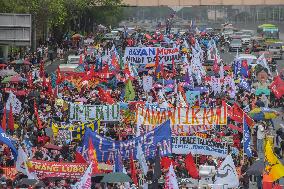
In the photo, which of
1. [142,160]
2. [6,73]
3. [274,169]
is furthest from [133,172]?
[6,73]

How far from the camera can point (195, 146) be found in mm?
25000

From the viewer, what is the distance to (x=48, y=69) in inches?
2215

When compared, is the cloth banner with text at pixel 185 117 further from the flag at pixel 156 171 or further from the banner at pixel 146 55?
the banner at pixel 146 55

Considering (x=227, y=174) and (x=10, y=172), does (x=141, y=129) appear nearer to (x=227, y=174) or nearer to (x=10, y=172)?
(x=10, y=172)

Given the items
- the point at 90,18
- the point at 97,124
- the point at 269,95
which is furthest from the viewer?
the point at 90,18

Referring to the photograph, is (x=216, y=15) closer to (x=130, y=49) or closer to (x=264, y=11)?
(x=264, y=11)

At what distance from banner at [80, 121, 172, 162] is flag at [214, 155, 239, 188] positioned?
2303mm

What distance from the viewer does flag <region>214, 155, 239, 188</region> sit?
853 inches

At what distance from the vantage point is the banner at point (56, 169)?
72.2 feet

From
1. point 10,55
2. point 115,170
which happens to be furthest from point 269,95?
point 10,55

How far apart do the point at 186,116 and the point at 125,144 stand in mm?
4130

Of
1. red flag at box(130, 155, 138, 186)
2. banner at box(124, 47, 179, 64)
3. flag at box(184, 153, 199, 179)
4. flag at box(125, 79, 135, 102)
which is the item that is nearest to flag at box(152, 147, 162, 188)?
red flag at box(130, 155, 138, 186)

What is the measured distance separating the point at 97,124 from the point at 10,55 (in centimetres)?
3033

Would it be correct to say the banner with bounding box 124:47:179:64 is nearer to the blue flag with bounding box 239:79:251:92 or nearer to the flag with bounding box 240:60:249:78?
the flag with bounding box 240:60:249:78
